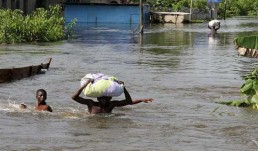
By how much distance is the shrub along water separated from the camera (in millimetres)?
30406

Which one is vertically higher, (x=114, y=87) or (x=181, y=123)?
(x=114, y=87)

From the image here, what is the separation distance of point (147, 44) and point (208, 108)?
66.3 feet

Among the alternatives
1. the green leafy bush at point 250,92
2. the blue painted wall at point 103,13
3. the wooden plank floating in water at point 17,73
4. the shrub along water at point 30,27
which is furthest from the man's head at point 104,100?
the blue painted wall at point 103,13

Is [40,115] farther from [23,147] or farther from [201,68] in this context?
[201,68]

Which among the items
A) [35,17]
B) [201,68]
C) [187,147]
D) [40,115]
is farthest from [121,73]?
[35,17]

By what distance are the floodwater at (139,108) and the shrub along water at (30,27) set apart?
300 centimetres

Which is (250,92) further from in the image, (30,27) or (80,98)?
(30,27)

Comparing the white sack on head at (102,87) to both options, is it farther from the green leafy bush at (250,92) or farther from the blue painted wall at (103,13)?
the blue painted wall at (103,13)

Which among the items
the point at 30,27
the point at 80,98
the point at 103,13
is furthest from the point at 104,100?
the point at 103,13

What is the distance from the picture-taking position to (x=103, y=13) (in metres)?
60.2

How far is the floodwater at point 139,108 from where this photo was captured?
9625 mm

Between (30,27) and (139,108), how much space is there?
1902 cm

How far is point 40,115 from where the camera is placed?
11.7m

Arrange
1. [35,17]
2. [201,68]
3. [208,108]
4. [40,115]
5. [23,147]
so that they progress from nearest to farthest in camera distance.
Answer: [23,147] → [40,115] → [208,108] → [201,68] → [35,17]
